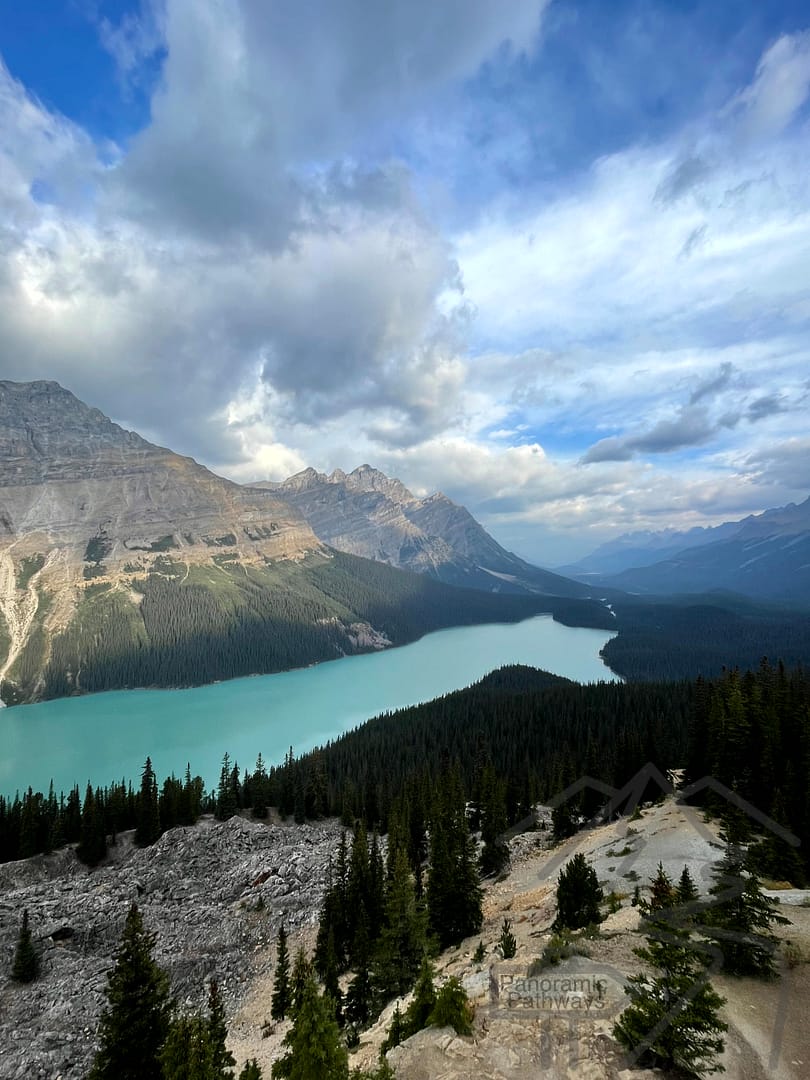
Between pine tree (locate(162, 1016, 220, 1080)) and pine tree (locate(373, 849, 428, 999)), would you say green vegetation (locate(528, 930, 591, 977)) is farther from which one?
pine tree (locate(162, 1016, 220, 1080))

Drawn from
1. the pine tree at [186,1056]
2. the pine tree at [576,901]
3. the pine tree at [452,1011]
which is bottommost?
the pine tree at [576,901]

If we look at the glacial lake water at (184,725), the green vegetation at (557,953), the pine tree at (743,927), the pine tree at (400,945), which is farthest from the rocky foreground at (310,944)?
the glacial lake water at (184,725)

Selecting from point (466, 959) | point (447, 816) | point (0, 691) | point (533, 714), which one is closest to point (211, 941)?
point (447, 816)

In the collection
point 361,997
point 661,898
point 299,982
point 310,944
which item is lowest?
point 310,944

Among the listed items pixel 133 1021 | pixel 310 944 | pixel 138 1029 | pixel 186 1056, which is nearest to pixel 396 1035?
pixel 186 1056

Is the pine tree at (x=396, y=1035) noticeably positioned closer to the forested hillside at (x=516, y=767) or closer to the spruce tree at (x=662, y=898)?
the spruce tree at (x=662, y=898)

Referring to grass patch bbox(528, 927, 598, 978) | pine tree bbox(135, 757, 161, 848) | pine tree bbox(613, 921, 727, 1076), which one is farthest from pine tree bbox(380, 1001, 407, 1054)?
pine tree bbox(135, 757, 161, 848)

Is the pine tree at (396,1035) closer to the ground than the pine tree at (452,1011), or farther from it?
closer to the ground

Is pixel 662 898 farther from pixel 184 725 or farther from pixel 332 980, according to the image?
pixel 184 725
